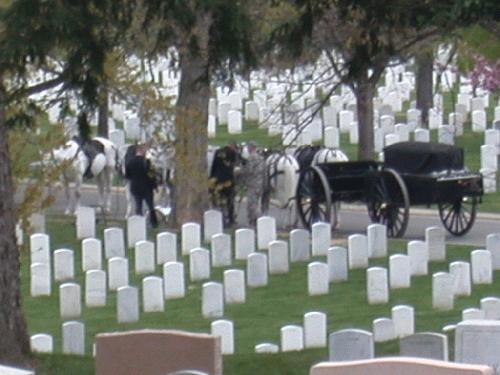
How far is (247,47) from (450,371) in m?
3.64

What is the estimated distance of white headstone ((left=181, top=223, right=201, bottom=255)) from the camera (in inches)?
750

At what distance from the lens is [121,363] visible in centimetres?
825

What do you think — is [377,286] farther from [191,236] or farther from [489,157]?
[489,157]

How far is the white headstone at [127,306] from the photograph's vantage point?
14.6 meters

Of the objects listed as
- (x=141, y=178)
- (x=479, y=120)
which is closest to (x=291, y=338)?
(x=141, y=178)

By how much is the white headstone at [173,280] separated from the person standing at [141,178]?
568 cm

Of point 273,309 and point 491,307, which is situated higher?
point 491,307

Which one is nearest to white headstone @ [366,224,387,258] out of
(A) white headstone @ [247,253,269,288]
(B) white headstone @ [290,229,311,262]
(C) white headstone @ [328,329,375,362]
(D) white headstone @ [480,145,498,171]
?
(B) white headstone @ [290,229,311,262]

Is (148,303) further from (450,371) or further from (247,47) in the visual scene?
(450,371)

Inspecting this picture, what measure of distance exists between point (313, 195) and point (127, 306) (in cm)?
647

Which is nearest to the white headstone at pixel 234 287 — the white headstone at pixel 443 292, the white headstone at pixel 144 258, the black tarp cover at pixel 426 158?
the white headstone at pixel 144 258

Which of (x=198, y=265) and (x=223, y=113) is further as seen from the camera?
(x=223, y=113)

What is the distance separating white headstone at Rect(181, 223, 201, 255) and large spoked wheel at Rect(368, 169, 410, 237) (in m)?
2.82

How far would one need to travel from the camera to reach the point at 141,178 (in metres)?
21.9
